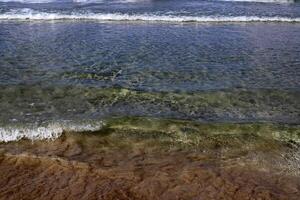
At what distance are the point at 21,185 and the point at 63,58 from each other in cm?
566

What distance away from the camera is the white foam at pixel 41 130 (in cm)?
562

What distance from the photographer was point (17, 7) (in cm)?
2002

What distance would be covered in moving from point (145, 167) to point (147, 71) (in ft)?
13.4

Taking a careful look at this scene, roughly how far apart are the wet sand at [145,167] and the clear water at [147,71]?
0.66m

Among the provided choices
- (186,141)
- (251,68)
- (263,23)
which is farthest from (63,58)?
(263,23)

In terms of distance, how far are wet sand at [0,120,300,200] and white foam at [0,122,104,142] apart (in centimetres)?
14

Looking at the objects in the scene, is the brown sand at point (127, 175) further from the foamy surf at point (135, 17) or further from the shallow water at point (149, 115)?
the foamy surf at point (135, 17)

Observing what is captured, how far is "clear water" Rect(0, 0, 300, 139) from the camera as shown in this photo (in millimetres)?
6656

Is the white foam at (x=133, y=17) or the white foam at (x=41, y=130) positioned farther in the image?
the white foam at (x=133, y=17)

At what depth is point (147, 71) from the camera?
8.71 m

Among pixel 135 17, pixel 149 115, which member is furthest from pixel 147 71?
pixel 135 17

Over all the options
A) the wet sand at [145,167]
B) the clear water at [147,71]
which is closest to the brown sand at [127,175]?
the wet sand at [145,167]

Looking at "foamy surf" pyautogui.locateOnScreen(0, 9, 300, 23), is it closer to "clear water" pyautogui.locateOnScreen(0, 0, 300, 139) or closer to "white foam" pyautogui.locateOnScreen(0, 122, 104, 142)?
"clear water" pyautogui.locateOnScreen(0, 0, 300, 139)

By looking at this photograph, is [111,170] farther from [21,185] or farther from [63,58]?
[63,58]
